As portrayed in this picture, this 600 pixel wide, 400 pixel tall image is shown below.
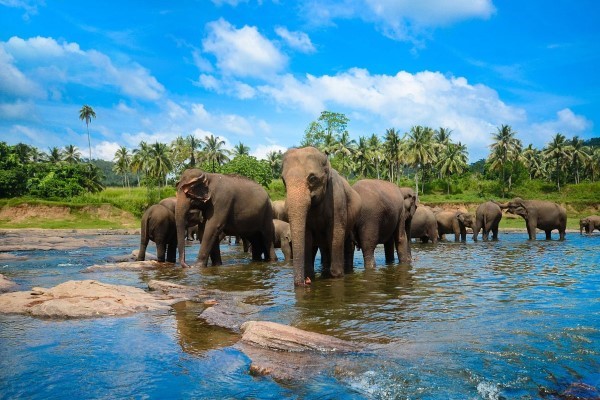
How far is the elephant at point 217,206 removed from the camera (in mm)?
13938

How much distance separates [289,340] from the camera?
546 centimetres

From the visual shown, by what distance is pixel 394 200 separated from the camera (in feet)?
43.0

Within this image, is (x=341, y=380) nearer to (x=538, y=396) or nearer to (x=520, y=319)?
(x=538, y=396)

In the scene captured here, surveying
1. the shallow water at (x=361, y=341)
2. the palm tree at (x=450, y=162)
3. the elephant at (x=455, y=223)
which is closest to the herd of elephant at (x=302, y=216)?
the shallow water at (x=361, y=341)

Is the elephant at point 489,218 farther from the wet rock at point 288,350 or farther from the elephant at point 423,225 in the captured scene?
the wet rock at point 288,350

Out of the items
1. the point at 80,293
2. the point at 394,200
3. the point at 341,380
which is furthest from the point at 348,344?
the point at 394,200

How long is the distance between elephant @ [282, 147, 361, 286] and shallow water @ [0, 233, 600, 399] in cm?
69

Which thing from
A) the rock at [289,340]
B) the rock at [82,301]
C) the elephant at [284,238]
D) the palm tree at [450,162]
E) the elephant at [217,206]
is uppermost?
the palm tree at [450,162]

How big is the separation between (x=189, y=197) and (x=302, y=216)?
573cm

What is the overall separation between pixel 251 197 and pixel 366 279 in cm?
560

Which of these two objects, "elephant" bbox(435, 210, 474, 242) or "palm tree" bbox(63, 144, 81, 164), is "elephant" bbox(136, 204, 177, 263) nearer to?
"elephant" bbox(435, 210, 474, 242)

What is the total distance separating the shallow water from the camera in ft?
14.2

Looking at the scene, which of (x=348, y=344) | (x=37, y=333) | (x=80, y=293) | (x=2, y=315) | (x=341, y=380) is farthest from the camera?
(x=80, y=293)

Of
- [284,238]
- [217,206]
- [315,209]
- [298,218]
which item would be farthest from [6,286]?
[284,238]
